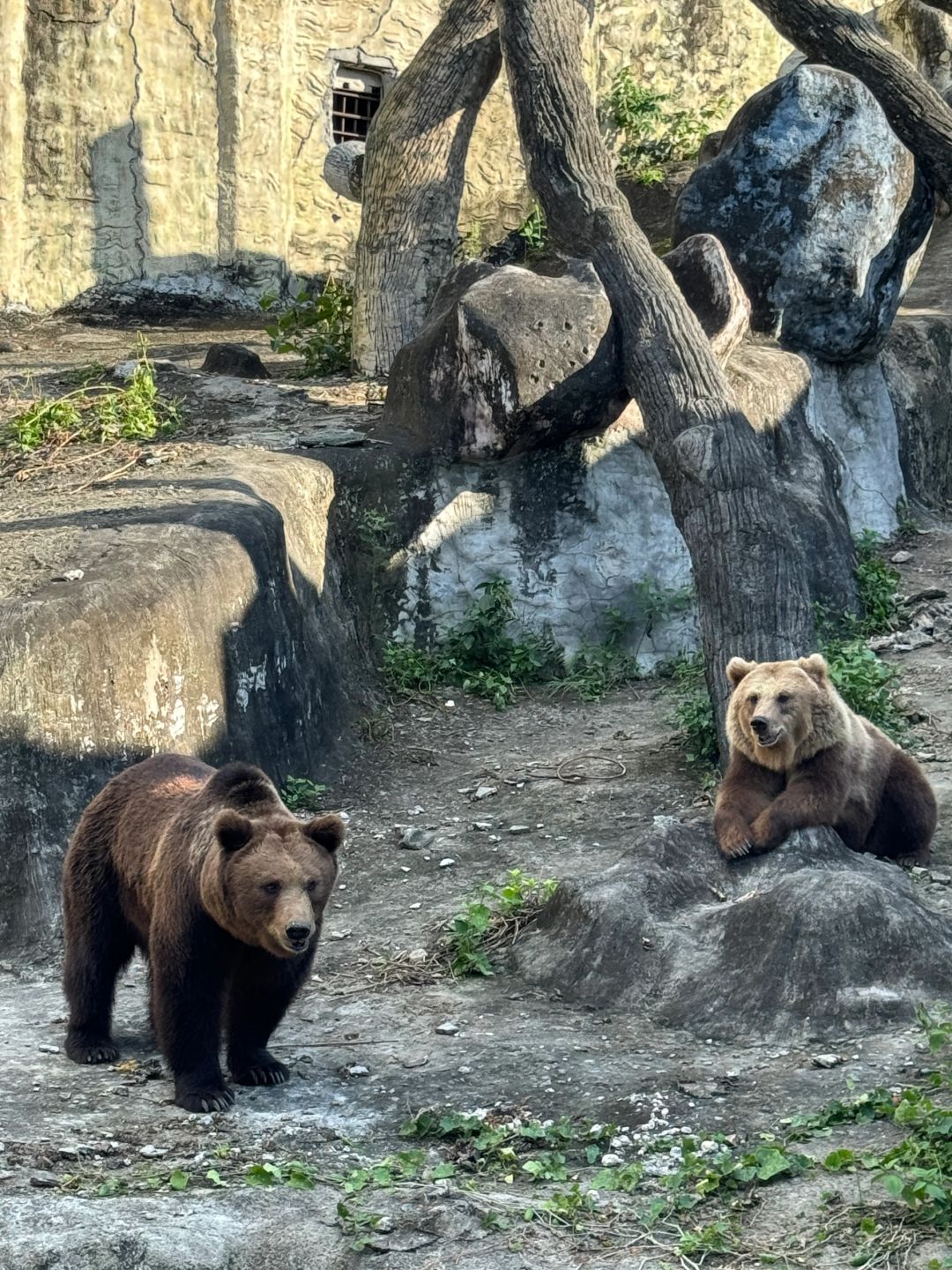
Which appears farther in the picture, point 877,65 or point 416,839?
point 877,65

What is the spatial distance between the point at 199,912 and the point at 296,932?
42cm

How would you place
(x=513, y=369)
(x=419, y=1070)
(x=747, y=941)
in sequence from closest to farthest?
(x=419, y=1070)
(x=747, y=941)
(x=513, y=369)

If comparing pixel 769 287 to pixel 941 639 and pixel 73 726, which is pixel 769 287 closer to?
pixel 941 639

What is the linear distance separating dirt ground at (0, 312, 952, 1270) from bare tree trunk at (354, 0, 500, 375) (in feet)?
12.1

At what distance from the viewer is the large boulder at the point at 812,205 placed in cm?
1241

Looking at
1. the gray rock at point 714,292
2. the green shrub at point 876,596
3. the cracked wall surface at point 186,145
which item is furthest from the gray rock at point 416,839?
the cracked wall surface at point 186,145

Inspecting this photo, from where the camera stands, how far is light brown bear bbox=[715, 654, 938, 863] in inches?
264

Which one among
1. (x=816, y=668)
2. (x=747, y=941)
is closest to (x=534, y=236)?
(x=816, y=668)

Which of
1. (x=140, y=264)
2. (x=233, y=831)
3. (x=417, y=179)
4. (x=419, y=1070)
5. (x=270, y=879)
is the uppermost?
(x=417, y=179)

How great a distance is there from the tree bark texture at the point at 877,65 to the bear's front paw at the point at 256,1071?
8028 mm

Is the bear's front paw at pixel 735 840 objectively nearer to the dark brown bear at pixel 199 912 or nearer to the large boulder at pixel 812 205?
the dark brown bear at pixel 199 912

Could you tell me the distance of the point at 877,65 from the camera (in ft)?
37.1

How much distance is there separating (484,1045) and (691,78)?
14466mm

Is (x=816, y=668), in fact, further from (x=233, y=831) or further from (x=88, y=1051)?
(x=88, y=1051)
